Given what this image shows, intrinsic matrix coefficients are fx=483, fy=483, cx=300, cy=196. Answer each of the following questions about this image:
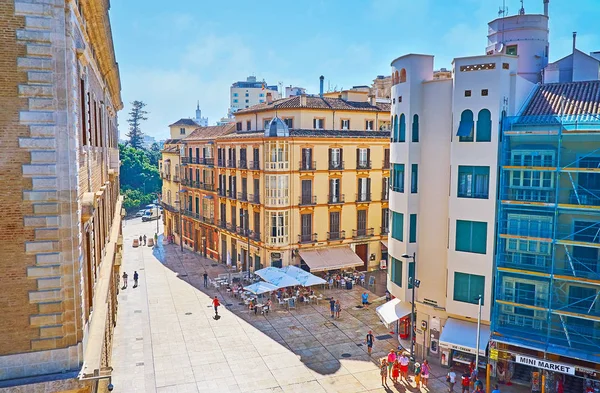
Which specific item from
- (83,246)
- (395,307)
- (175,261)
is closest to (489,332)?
(395,307)

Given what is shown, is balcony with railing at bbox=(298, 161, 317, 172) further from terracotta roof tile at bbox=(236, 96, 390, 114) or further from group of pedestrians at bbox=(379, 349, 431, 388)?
group of pedestrians at bbox=(379, 349, 431, 388)

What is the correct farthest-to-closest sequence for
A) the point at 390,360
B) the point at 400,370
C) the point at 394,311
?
the point at 394,311
the point at 390,360
the point at 400,370

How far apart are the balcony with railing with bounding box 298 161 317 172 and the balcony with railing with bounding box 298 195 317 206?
86.6 inches

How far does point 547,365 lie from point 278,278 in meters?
18.1

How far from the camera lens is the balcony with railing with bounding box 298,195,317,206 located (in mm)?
39062

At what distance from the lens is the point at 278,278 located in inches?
1323

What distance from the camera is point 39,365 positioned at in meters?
10.2

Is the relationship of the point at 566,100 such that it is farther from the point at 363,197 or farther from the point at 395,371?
the point at 363,197

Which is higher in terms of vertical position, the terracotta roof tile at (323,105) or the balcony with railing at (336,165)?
the terracotta roof tile at (323,105)

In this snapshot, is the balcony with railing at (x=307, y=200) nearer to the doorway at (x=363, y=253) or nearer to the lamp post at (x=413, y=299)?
the doorway at (x=363, y=253)

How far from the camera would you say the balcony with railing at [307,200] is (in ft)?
128

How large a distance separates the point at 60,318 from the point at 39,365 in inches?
41.1

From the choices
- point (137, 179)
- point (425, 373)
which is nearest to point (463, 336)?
point (425, 373)

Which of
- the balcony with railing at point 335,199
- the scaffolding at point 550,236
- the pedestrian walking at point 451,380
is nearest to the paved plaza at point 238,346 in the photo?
the pedestrian walking at point 451,380
